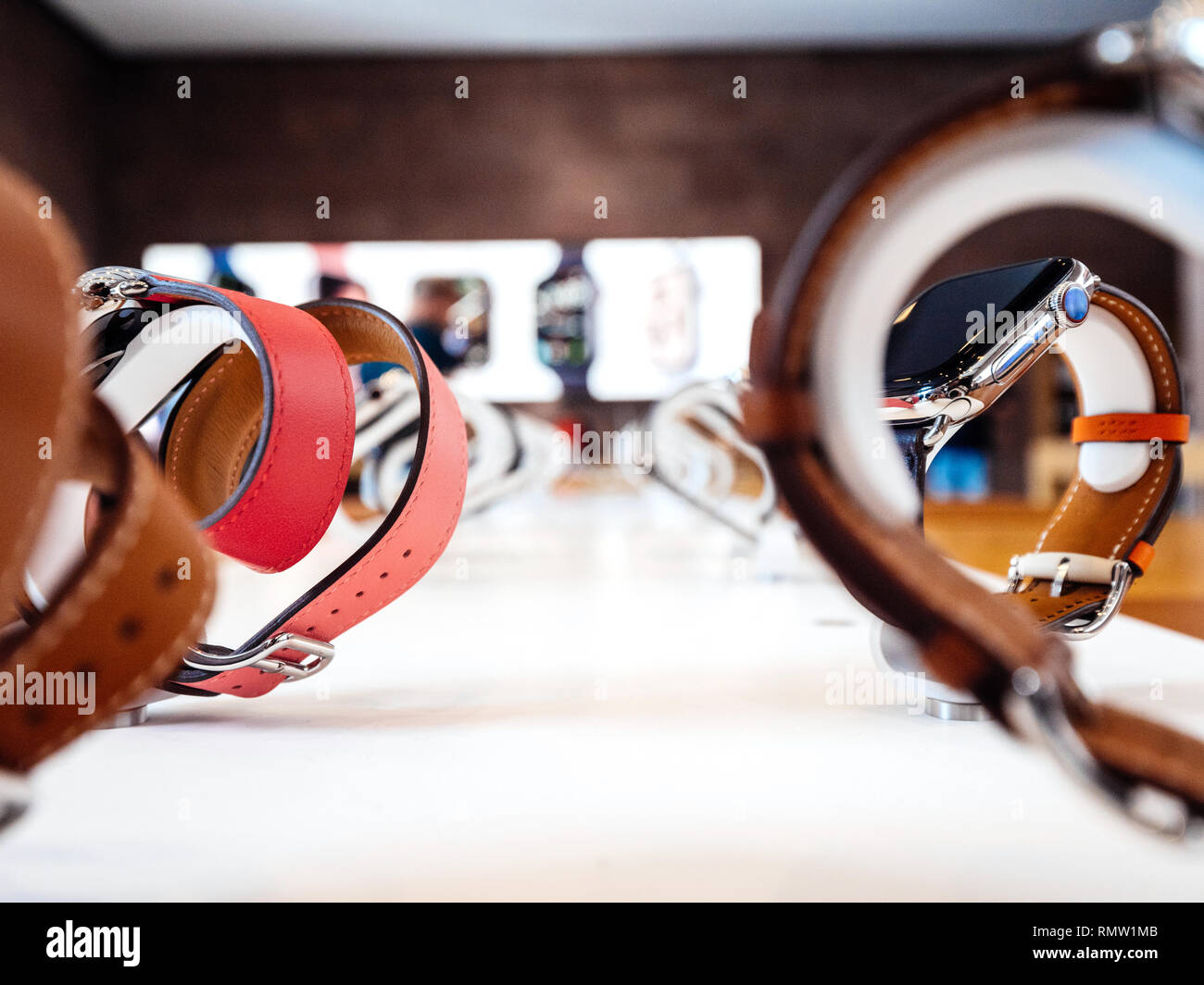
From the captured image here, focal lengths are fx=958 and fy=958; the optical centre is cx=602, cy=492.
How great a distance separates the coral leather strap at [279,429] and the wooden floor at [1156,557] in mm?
515

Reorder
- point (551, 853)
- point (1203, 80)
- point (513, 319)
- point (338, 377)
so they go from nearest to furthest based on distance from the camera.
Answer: point (1203, 80) < point (551, 853) < point (338, 377) < point (513, 319)

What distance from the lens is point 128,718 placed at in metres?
0.53

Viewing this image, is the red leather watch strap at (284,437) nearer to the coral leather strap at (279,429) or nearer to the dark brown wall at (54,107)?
the coral leather strap at (279,429)

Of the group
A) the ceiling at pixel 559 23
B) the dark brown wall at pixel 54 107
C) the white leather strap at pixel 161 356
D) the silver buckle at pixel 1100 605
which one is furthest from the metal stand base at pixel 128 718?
the ceiling at pixel 559 23

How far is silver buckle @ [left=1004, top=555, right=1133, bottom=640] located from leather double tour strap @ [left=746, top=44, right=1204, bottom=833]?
10.5 inches

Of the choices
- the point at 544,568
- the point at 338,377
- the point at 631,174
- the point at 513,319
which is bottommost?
the point at 544,568

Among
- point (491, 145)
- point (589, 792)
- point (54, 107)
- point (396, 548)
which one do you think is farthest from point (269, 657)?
point (54, 107)

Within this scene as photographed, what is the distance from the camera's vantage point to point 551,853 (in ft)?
1.13

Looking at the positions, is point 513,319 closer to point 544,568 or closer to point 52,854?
point 544,568

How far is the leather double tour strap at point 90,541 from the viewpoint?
0.88 ft

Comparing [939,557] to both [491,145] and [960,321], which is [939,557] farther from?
[491,145]

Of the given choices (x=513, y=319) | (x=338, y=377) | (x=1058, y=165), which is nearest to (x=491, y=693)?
(x=338, y=377)

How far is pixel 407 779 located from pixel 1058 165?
13.8 inches

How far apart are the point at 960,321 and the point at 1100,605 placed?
0.19 m
